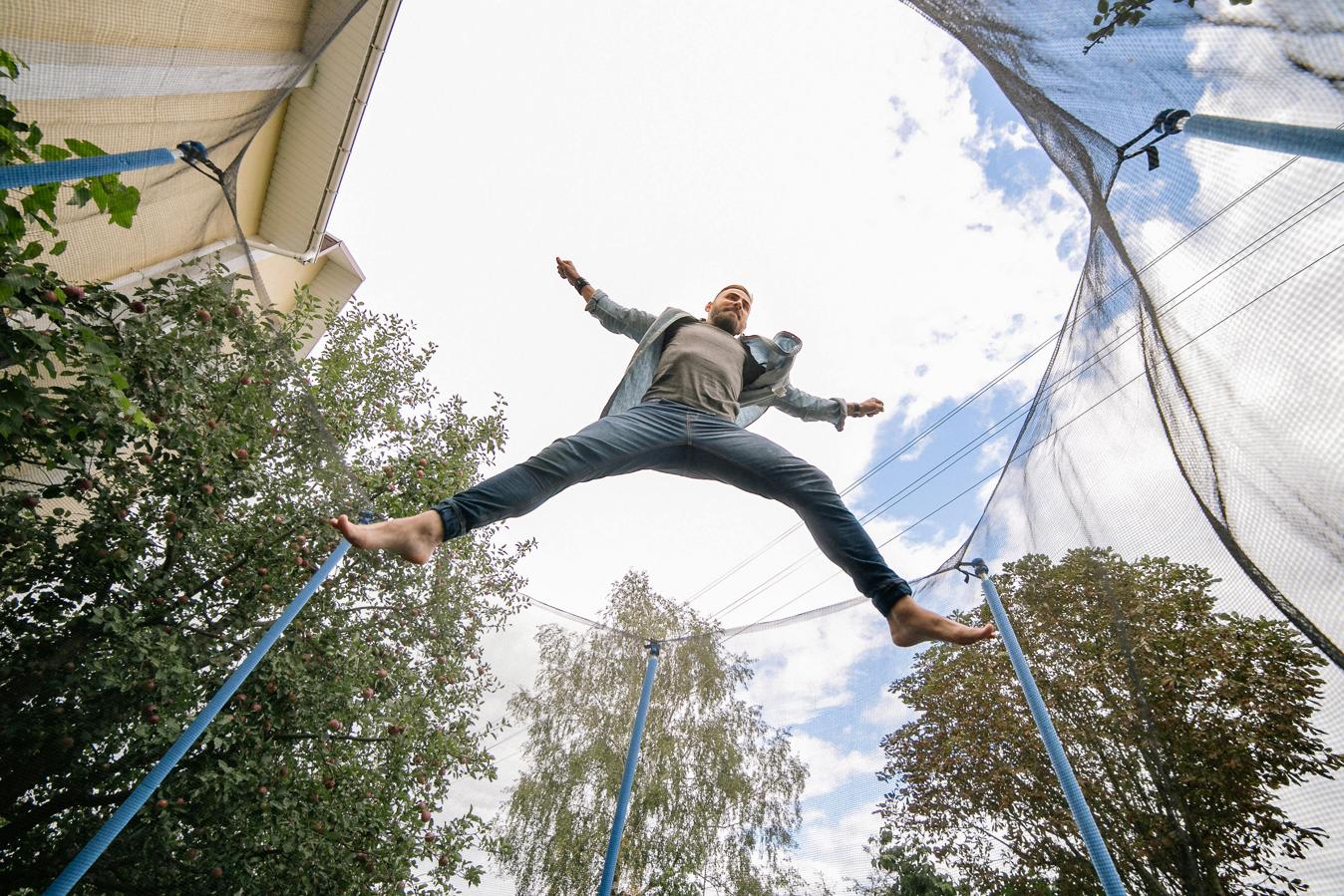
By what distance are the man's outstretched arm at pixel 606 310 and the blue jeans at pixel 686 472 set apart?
2.17ft

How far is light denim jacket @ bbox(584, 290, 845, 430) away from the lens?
2.01m

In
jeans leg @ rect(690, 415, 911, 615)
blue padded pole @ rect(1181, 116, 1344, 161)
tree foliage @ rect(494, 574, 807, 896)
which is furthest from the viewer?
tree foliage @ rect(494, 574, 807, 896)

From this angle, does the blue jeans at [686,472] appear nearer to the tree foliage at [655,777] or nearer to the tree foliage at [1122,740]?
the tree foliage at [1122,740]

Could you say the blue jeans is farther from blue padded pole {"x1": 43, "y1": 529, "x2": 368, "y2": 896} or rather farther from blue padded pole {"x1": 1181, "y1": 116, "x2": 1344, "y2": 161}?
blue padded pole {"x1": 1181, "y1": 116, "x2": 1344, "y2": 161}

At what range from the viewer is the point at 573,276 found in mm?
2240

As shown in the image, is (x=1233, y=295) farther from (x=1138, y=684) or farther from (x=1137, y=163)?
(x=1138, y=684)

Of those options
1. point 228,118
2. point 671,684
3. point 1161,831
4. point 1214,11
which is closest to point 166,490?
point 228,118

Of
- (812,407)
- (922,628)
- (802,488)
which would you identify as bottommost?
(922,628)

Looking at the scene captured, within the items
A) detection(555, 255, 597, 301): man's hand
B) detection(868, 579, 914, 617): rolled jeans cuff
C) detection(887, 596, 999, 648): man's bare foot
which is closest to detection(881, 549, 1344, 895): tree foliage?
detection(887, 596, 999, 648): man's bare foot

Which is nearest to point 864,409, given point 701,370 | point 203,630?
point 701,370

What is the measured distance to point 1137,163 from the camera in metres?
1.19

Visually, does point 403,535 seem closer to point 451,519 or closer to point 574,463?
point 451,519

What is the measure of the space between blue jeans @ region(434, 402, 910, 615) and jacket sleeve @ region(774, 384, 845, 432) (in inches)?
28.8

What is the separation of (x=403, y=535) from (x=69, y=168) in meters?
0.87
